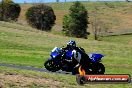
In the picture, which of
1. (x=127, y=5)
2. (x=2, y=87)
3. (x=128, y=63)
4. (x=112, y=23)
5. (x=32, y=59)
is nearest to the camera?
(x=2, y=87)

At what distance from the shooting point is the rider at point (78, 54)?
21.1m

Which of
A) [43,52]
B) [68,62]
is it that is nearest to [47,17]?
[43,52]

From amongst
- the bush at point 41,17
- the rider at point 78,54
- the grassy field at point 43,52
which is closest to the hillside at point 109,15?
the grassy field at point 43,52

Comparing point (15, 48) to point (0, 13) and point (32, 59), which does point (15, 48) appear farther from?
point (0, 13)

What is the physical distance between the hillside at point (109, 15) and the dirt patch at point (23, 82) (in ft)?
322

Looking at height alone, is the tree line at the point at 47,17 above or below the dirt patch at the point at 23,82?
below

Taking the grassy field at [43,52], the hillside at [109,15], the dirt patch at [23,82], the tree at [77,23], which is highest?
the dirt patch at [23,82]

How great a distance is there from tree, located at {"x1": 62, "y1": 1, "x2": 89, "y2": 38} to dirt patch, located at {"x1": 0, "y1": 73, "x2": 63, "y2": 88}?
247 feet

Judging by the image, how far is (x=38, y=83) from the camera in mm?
17141

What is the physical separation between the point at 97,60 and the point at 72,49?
1772 millimetres

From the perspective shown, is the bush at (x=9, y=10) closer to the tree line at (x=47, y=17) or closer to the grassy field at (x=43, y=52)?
the tree line at (x=47, y=17)

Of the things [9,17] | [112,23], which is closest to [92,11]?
[112,23]

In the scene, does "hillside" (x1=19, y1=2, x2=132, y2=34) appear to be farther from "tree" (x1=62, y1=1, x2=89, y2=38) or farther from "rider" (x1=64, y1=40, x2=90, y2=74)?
"rider" (x1=64, y1=40, x2=90, y2=74)

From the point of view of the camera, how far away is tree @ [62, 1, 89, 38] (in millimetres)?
94562
